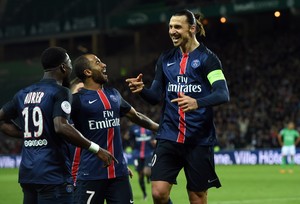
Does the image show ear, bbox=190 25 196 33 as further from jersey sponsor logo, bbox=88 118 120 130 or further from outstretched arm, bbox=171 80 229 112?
→ jersey sponsor logo, bbox=88 118 120 130

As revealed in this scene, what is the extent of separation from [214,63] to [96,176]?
1.62m

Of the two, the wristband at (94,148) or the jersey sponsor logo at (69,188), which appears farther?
the wristband at (94,148)

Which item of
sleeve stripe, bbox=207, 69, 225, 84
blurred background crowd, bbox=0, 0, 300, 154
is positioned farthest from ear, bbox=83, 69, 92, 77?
blurred background crowd, bbox=0, 0, 300, 154

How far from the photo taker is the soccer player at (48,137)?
6.14m

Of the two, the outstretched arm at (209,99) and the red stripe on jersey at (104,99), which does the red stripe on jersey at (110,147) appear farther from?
the outstretched arm at (209,99)

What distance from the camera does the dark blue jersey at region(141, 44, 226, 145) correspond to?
717 centimetres

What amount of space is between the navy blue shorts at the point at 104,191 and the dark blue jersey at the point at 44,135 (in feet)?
2.74

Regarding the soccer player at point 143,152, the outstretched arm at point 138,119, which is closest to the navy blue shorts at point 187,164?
the outstretched arm at point 138,119

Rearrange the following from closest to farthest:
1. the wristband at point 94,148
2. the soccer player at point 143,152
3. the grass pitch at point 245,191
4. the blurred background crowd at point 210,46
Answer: the wristband at point 94,148
the grass pitch at point 245,191
the soccer player at point 143,152
the blurred background crowd at point 210,46

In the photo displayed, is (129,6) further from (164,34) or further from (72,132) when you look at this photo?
(72,132)

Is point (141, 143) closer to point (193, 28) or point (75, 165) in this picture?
point (75, 165)

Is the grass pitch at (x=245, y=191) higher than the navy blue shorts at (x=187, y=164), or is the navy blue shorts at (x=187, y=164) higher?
the navy blue shorts at (x=187, y=164)

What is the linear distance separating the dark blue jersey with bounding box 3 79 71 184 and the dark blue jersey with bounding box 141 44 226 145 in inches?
47.4

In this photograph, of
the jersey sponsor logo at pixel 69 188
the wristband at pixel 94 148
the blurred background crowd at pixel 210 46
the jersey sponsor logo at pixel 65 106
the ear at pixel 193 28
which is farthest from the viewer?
the blurred background crowd at pixel 210 46
